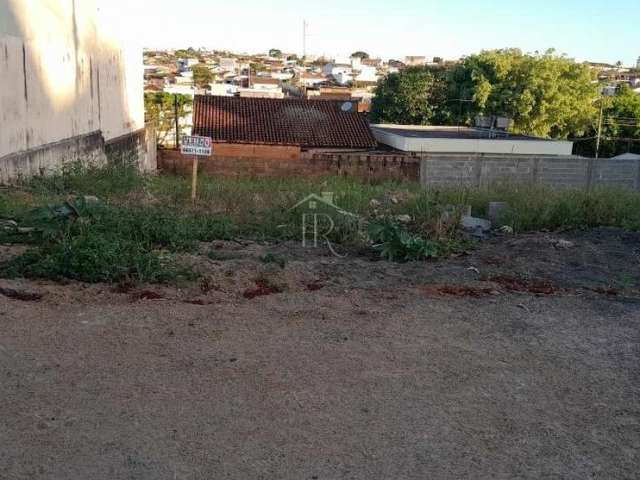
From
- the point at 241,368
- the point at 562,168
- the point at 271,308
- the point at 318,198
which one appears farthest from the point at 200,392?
the point at 562,168

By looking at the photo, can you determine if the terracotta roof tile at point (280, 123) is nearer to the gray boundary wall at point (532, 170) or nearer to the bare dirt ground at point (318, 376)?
the gray boundary wall at point (532, 170)

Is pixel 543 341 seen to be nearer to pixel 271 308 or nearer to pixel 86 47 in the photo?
pixel 271 308

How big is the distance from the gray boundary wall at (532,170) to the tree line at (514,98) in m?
15.5

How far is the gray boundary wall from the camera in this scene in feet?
70.2

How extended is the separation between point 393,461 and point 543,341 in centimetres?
205

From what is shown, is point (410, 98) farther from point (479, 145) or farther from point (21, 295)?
point (21, 295)

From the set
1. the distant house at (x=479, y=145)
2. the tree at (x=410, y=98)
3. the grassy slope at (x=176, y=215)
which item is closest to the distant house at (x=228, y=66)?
the tree at (x=410, y=98)

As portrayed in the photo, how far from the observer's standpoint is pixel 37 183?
32.0 ft

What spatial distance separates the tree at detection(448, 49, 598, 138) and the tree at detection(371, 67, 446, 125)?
113 centimetres

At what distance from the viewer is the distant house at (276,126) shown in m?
26.6

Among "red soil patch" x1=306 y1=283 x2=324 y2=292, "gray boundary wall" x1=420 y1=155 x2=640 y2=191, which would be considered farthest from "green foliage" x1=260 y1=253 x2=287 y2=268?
"gray boundary wall" x1=420 y1=155 x2=640 y2=191

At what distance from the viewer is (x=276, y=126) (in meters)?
28.6

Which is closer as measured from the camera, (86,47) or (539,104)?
(86,47)

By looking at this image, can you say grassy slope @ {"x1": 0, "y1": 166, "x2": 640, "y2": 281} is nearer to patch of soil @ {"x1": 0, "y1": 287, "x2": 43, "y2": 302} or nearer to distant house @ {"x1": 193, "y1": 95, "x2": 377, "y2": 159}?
patch of soil @ {"x1": 0, "y1": 287, "x2": 43, "y2": 302}
